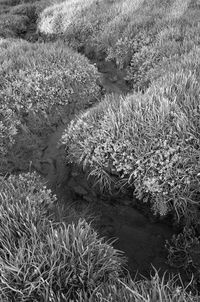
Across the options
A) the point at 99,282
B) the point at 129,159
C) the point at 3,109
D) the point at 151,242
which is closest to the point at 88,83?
the point at 3,109

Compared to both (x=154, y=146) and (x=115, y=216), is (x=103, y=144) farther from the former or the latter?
(x=115, y=216)

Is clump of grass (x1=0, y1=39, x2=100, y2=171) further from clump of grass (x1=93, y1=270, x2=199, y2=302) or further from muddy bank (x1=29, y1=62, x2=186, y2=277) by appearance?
clump of grass (x1=93, y1=270, x2=199, y2=302)

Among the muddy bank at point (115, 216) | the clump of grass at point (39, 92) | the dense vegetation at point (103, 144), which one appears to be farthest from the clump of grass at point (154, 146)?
the clump of grass at point (39, 92)

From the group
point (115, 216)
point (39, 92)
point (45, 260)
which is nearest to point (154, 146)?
point (115, 216)

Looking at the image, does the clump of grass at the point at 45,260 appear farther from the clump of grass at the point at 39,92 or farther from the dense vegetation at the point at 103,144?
the clump of grass at the point at 39,92

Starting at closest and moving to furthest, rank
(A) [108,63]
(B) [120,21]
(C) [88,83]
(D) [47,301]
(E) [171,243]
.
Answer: (D) [47,301], (E) [171,243], (C) [88,83], (A) [108,63], (B) [120,21]

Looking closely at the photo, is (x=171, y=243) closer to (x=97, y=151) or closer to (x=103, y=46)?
(x=97, y=151)

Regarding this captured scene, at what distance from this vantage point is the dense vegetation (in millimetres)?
2924

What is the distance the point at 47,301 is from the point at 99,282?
1.78 feet

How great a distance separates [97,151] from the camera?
4.92 meters

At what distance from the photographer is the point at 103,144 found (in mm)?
4883

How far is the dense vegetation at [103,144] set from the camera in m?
2.92

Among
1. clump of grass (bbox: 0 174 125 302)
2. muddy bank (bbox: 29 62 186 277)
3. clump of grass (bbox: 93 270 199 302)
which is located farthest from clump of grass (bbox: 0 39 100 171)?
clump of grass (bbox: 93 270 199 302)

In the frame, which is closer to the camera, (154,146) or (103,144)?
(154,146)
